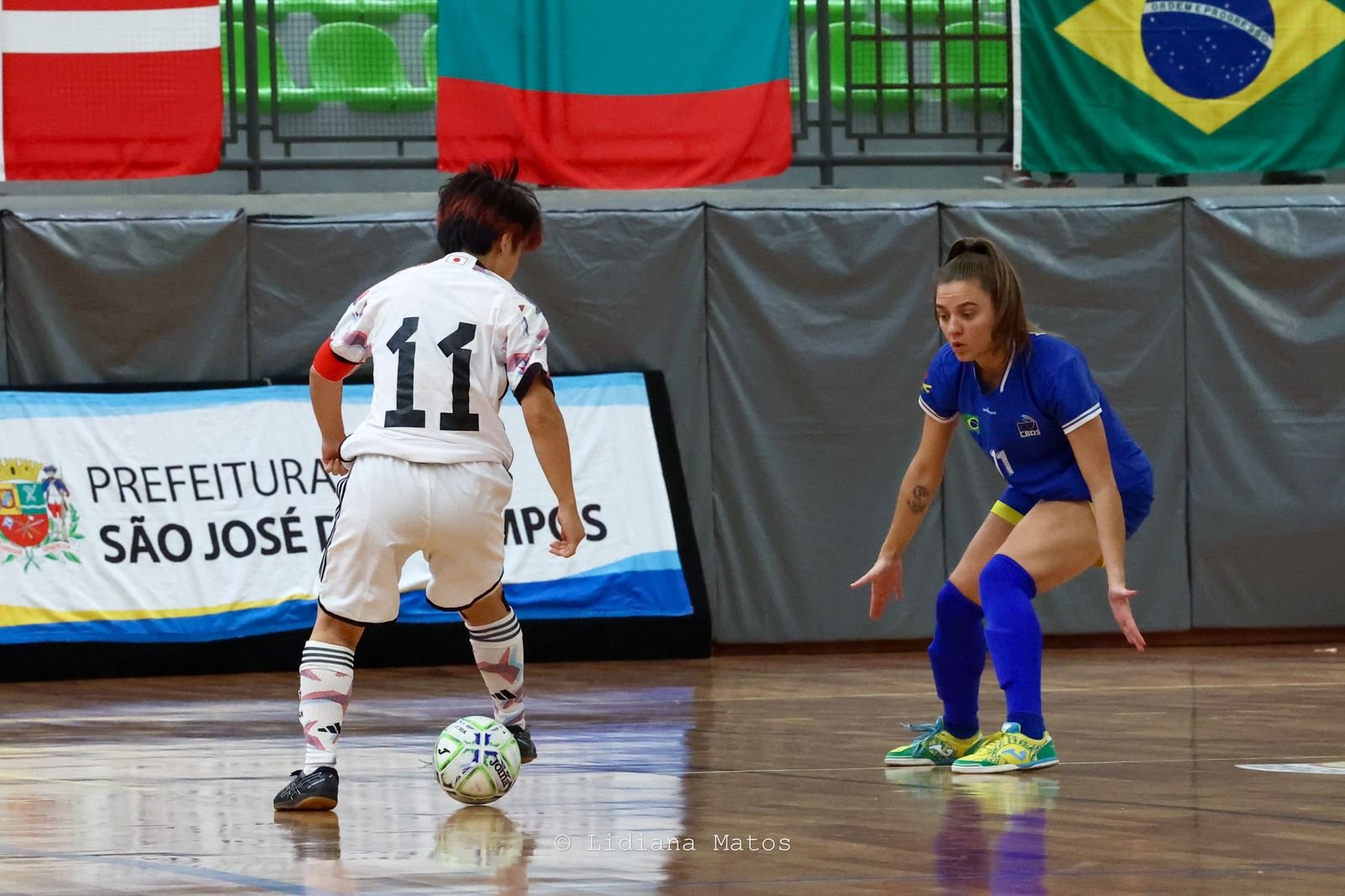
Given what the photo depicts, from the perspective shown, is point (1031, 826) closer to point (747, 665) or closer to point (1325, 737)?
point (1325, 737)

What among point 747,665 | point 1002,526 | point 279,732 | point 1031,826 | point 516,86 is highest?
point 516,86

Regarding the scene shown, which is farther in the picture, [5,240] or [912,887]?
[5,240]

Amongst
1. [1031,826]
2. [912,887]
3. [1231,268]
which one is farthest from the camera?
[1231,268]

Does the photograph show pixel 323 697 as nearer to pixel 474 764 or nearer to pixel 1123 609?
pixel 474 764

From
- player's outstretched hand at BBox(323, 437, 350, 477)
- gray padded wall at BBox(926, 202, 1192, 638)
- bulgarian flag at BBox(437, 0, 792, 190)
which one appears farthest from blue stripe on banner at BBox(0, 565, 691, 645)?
player's outstretched hand at BBox(323, 437, 350, 477)

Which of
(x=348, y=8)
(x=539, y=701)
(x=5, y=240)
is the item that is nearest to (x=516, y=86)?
(x=348, y=8)

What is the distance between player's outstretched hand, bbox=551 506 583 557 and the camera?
18.1 ft

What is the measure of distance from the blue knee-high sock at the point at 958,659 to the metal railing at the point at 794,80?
7463 millimetres

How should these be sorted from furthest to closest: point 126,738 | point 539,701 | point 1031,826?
point 539,701 < point 126,738 < point 1031,826

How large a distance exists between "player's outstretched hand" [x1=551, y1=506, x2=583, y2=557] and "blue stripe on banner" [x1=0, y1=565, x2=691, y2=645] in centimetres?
573

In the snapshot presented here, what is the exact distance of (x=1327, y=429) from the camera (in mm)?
12781

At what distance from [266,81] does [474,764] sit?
30.9 ft

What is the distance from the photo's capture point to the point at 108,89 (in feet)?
38.9

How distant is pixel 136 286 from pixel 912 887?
9229mm
